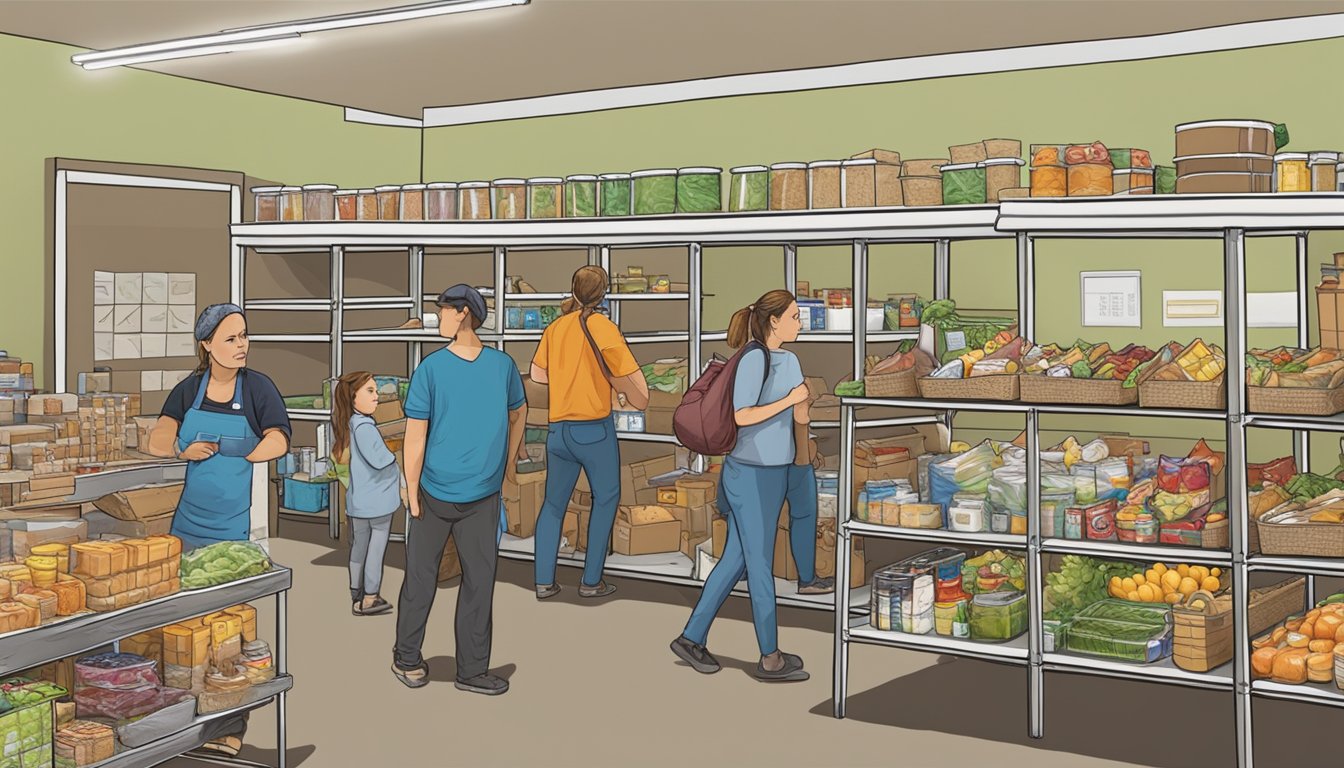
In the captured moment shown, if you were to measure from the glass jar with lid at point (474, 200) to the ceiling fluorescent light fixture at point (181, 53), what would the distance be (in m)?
1.44

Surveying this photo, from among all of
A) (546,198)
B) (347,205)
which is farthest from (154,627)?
(347,205)

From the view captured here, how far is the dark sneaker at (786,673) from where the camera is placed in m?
5.81

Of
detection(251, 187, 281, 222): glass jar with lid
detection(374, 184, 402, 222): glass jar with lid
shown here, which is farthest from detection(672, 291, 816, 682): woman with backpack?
detection(251, 187, 281, 222): glass jar with lid

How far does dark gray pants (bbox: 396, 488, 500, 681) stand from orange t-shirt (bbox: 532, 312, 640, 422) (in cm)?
150

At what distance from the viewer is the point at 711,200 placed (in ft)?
24.5

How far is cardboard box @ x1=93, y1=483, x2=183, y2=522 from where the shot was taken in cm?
694

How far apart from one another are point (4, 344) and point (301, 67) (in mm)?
2715

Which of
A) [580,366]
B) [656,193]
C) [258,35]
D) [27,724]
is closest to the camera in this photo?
[27,724]

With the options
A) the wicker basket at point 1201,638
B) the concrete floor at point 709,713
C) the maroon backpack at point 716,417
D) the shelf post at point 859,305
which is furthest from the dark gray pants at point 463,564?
the wicker basket at point 1201,638

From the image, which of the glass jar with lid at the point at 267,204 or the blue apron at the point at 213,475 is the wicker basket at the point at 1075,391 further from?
the glass jar with lid at the point at 267,204

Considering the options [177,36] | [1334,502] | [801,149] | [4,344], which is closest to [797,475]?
[1334,502]

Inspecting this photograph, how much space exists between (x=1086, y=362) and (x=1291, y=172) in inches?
47.3

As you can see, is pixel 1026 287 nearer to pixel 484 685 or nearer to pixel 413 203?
pixel 484 685

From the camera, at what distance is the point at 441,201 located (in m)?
8.51
